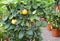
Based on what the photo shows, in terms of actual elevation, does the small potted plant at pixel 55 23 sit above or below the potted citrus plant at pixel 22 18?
below

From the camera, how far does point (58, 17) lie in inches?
194

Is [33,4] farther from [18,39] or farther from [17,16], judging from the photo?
[18,39]

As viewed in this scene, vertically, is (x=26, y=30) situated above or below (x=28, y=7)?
below

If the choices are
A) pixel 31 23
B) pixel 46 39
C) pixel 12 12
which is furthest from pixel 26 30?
pixel 46 39

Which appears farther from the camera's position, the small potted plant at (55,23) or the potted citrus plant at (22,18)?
the small potted plant at (55,23)

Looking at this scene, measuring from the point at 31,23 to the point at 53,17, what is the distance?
7.94 feet

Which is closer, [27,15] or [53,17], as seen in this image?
[27,15]

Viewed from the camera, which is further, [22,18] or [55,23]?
[55,23]

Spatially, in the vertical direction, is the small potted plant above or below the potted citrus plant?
below

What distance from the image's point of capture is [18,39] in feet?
8.73

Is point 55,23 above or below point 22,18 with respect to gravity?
below

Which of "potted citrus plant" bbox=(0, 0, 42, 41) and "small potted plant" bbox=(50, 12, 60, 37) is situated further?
"small potted plant" bbox=(50, 12, 60, 37)

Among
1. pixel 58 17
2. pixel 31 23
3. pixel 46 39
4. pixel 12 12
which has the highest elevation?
pixel 12 12

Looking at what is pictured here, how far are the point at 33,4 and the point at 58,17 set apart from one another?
7.99ft
